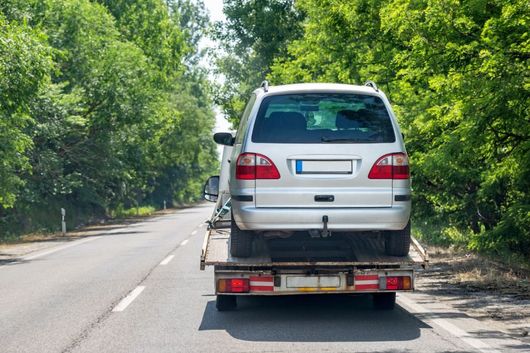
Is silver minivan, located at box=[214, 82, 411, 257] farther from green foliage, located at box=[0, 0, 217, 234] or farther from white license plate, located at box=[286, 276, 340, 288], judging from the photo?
green foliage, located at box=[0, 0, 217, 234]

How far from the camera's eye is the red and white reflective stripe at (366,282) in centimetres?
777

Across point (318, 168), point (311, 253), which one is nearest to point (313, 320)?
point (311, 253)

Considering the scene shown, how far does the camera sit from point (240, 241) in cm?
802

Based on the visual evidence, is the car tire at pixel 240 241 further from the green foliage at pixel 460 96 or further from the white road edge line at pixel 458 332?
the green foliage at pixel 460 96

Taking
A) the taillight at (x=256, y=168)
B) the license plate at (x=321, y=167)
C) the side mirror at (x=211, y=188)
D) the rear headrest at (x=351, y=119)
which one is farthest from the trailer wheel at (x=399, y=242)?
the side mirror at (x=211, y=188)

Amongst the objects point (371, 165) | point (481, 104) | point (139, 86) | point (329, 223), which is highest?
point (139, 86)

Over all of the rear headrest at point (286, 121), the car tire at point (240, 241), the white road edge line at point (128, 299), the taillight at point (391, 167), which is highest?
the rear headrest at point (286, 121)

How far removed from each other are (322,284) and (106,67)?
90.1 ft

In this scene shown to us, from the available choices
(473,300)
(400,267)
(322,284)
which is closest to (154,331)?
(322,284)

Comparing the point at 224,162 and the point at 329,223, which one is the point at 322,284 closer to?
the point at 329,223

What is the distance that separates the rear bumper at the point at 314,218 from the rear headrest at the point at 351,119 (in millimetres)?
898

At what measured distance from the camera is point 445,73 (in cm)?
1104

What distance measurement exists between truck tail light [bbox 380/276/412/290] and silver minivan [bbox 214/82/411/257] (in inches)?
16.5

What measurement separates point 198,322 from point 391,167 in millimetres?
2572
